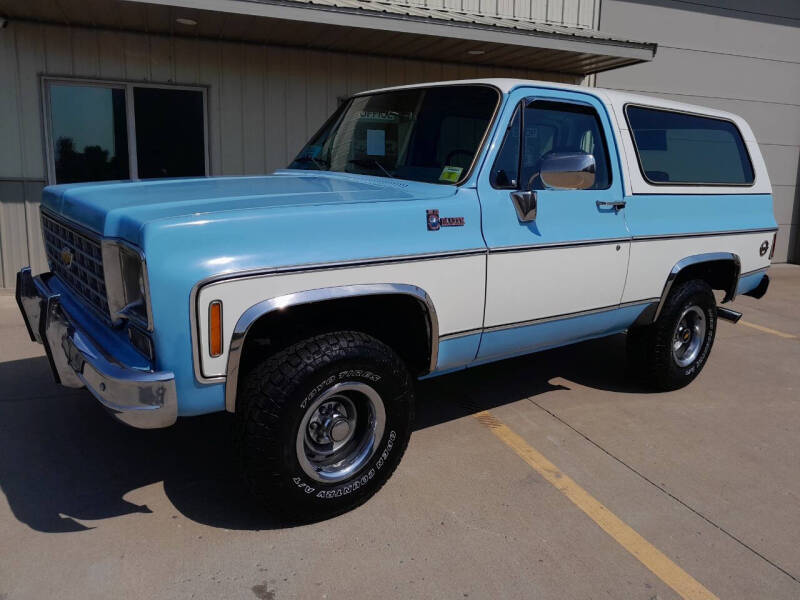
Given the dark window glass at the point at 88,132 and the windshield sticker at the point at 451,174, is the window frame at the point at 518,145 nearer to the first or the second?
the windshield sticker at the point at 451,174

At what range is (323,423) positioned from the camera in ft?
10.3

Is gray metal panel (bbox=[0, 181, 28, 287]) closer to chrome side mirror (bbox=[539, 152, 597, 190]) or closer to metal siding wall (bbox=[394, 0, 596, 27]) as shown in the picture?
metal siding wall (bbox=[394, 0, 596, 27])

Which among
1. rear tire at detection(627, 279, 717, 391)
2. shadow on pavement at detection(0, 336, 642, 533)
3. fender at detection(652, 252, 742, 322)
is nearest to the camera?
shadow on pavement at detection(0, 336, 642, 533)

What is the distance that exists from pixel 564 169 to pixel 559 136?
0.62m

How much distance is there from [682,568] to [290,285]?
208cm

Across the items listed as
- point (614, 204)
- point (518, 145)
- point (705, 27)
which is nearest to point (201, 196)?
point (518, 145)

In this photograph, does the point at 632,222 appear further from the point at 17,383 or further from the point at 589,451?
the point at 17,383

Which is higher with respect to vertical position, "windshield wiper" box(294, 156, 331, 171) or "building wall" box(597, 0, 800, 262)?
"building wall" box(597, 0, 800, 262)

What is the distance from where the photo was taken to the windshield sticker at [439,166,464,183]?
3535mm

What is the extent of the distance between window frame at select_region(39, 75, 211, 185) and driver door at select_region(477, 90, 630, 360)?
5.61 m

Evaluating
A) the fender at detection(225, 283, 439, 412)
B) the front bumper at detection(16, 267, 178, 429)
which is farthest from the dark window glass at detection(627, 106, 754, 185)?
the front bumper at detection(16, 267, 178, 429)

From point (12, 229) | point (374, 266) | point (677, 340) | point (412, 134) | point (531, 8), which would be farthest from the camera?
point (531, 8)

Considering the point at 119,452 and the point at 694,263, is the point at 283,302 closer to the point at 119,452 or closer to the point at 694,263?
the point at 119,452

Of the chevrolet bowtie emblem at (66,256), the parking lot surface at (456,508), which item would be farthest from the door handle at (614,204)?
the chevrolet bowtie emblem at (66,256)
